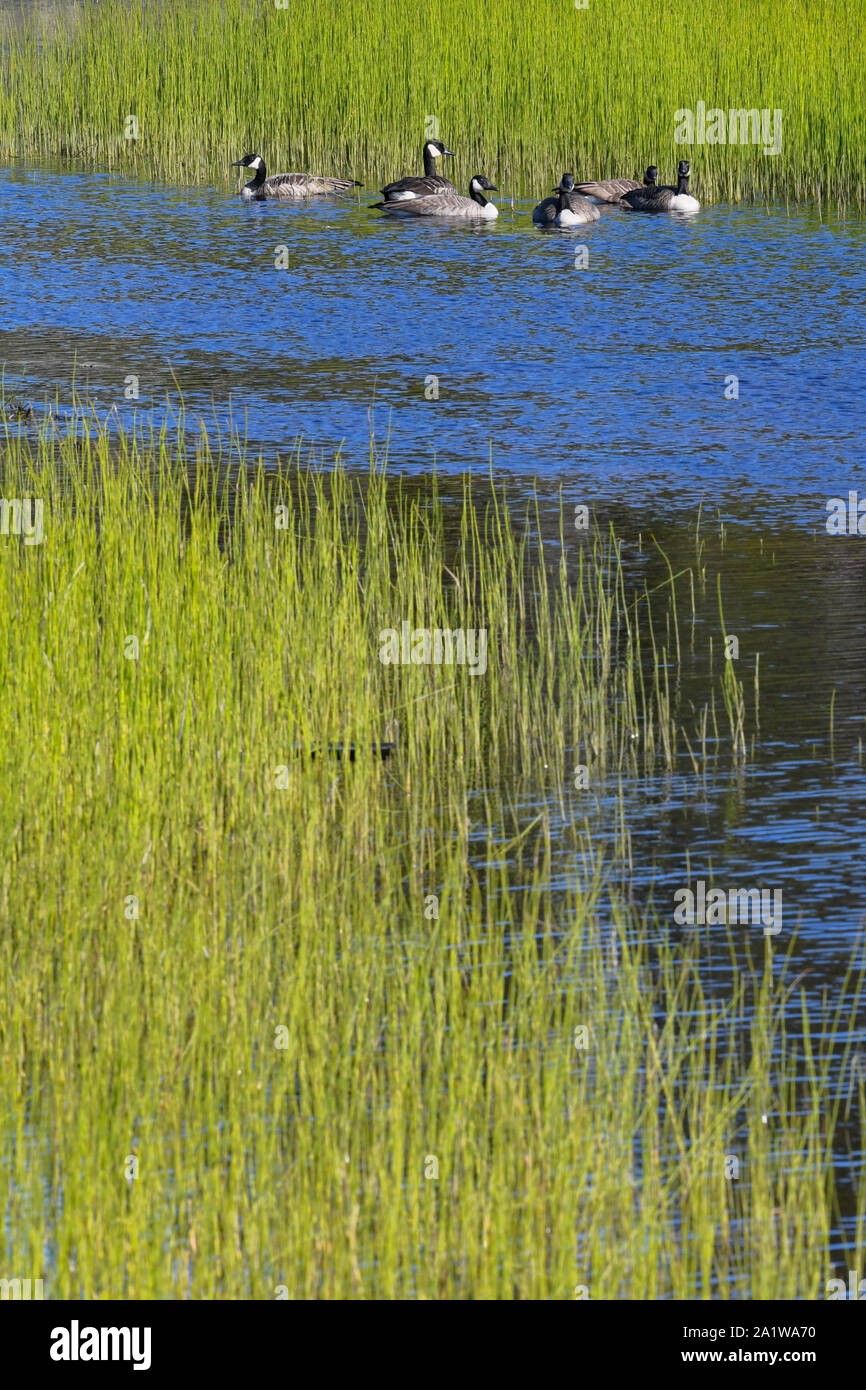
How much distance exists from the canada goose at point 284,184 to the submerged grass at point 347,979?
577 inches

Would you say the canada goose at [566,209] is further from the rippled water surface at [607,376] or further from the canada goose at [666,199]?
the canada goose at [666,199]

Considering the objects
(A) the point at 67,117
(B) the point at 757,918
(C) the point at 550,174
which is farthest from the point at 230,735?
(A) the point at 67,117

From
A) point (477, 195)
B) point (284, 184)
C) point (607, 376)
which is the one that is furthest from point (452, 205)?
point (607, 376)

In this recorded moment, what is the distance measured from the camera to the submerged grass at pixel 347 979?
474cm

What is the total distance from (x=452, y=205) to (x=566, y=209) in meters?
1.75

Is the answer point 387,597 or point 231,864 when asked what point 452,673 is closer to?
point 387,597

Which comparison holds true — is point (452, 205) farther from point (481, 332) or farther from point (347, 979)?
point (347, 979)

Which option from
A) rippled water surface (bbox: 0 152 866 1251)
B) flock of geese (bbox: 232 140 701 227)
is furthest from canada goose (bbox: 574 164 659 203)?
rippled water surface (bbox: 0 152 866 1251)

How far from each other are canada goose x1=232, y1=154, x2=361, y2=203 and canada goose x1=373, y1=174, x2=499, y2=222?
2.92ft

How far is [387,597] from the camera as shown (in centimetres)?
929

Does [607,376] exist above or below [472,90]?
below

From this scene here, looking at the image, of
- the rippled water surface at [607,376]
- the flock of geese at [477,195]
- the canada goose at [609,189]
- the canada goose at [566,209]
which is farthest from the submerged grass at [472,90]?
the canada goose at [566,209]

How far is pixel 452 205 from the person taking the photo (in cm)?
2255

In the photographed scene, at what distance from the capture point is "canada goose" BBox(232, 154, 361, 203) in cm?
2350
